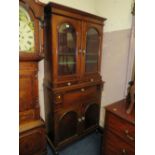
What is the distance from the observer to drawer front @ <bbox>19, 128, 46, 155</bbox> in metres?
1.41

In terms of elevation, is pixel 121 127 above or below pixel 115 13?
below

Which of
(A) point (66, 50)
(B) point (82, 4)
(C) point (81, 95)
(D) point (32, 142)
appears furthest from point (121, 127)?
(B) point (82, 4)

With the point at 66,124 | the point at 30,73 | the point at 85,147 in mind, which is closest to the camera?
the point at 30,73

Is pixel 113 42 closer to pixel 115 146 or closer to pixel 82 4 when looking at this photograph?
pixel 82 4

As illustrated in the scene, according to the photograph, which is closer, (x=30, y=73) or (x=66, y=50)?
(x=30, y=73)

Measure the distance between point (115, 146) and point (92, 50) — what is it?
128 cm

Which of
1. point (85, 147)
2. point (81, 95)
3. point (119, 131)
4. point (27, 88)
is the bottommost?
point (85, 147)

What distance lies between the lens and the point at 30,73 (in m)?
1.40

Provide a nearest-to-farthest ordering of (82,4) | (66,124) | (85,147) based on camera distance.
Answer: (66,124), (85,147), (82,4)
